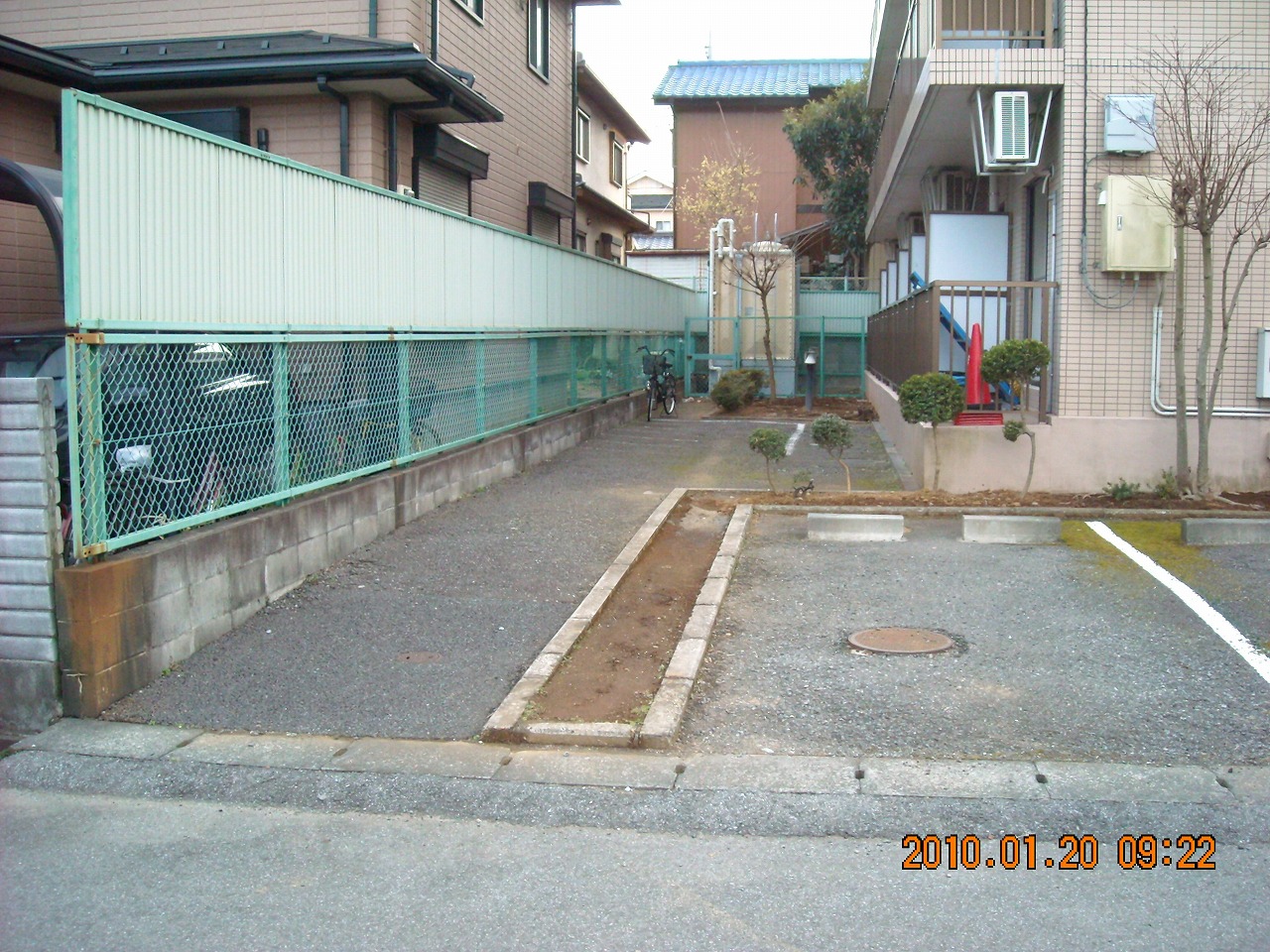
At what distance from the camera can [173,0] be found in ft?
45.1

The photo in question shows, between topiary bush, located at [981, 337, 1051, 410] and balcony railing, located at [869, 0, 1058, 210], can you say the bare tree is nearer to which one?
topiary bush, located at [981, 337, 1051, 410]

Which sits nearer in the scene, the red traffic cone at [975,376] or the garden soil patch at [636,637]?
the garden soil patch at [636,637]

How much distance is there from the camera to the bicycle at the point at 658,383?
20219 mm

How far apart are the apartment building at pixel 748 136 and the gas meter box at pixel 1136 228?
2878cm

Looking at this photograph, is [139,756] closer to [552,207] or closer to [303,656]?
[303,656]

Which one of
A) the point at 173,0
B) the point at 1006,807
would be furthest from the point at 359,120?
the point at 1006,807

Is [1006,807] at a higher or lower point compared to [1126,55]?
lower

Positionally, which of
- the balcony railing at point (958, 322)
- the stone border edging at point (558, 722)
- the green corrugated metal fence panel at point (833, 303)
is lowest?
the stone border edging at point (558, 722)

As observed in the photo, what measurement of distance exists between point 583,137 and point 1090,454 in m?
16.1

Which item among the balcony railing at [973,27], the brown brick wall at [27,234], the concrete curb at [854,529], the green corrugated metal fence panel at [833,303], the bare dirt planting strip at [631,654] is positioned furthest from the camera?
the green corrugated metal fence panel at [833,303]

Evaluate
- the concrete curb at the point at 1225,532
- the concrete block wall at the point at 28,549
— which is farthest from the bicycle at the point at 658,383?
the concrete block wall at the point at 28,549

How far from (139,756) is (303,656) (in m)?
1.31

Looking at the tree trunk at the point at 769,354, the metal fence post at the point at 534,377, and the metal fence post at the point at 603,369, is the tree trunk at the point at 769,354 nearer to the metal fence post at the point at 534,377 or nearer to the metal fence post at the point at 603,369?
the metal fence post at the point at 603,369

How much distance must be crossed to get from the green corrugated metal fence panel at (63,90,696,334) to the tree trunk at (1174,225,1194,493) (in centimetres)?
634
